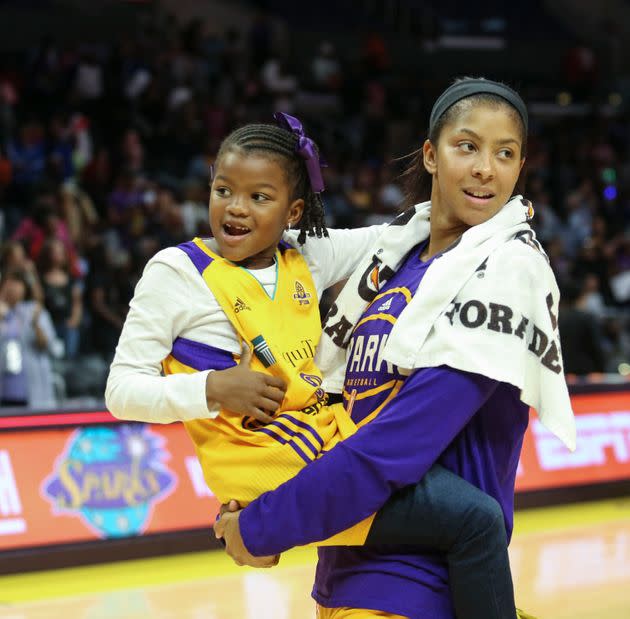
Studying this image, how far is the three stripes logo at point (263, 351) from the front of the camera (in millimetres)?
1997

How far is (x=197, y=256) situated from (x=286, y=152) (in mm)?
292

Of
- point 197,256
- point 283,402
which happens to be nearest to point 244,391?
point 283,402

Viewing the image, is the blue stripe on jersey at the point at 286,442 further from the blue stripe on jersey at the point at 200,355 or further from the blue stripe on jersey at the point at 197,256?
the blue stripe on jersey at the point at 197,256

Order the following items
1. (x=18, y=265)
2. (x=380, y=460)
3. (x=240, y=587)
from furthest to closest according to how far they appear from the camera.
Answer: (x=18, y=265)
(x=240, y=587)
(x=380, y=460)

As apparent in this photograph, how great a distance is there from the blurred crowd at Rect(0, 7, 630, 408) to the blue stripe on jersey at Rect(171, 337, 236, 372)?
506 centimetres

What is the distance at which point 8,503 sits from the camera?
213 inches

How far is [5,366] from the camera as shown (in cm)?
684

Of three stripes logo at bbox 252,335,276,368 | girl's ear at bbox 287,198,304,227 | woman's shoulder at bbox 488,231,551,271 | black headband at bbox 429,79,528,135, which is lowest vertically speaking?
three stripes logo at bbox 252,335,276,368

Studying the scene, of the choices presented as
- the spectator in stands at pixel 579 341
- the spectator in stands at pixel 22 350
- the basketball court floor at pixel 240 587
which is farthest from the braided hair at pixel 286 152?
the spectator in stands at pixel 579 341

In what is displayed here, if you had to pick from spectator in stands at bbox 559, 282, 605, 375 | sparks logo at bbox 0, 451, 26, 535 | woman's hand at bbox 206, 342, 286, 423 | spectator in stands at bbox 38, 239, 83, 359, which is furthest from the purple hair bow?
spectator in stands at bbox 559, 282, 605, 375

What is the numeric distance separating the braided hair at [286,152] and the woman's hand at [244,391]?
468mm

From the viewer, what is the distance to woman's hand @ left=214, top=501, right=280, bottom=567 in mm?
1861

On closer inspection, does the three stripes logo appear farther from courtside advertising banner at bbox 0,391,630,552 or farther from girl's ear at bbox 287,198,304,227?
courtside advertising banner at bbox 0,391,630,552

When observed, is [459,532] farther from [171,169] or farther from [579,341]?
[171,169]
